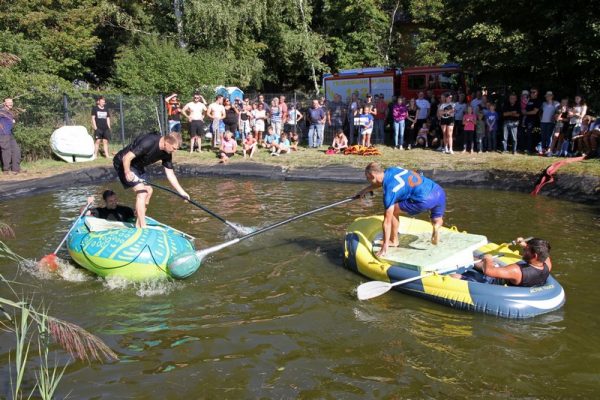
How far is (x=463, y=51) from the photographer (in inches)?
654

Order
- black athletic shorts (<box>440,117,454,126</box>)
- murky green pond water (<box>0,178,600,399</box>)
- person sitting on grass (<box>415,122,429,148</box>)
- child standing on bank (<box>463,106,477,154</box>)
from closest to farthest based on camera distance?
1. murky green pond water (<box>0,178,600,399</box>)
2. child standing on bank (<box>463,106,477,154</box>)
3. black athletic shorts (<box>440,117,454,126</box>)
4. person sitting on grass (<box>415,122,429,148</box>)

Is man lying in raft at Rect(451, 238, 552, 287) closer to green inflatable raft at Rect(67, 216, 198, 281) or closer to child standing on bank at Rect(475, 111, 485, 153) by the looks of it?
green inflatable raft at Rect(67, 216, 198, 281)

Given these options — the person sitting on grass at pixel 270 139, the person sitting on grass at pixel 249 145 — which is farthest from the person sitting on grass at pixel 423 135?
the person sitting on grass at pixel 249 145

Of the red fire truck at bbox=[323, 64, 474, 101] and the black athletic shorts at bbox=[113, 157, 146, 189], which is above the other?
the red fire truck at bbox=[323, 64, 474, 101]

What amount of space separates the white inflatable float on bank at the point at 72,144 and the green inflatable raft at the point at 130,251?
30.5 feet

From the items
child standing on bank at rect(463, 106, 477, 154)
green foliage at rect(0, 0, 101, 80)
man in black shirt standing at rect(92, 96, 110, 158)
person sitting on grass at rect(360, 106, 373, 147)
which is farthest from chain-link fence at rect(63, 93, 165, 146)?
child standing on bank at rect(463, 106, 477, 154)

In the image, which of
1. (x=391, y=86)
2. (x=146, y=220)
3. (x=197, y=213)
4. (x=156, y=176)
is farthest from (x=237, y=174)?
(x=391, y=86)

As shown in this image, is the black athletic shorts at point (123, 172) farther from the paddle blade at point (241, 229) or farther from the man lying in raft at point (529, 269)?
the man lying in raft at point (529, 269)

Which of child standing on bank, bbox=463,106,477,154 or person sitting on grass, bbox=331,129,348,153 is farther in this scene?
person sitting on grass, bbox=331,129,348,153

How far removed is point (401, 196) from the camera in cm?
702

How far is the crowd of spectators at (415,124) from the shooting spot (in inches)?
543

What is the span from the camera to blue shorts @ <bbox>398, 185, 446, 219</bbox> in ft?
23.3

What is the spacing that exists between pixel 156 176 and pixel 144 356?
1037 centimetres

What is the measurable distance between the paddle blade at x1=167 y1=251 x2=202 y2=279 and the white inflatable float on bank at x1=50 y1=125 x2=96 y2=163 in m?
10.2
